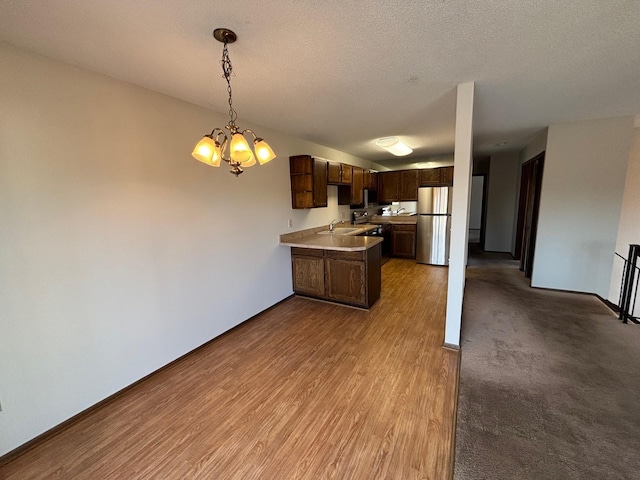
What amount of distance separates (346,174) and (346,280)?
213 cm

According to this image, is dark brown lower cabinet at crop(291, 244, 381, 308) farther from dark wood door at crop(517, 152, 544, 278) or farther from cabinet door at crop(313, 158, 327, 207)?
dark wood door at crop(517, 152, 544, 278)

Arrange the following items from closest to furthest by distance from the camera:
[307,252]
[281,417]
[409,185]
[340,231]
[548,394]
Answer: [281,417] < [548,394] < [307,252] < [340,231] < [409,185]

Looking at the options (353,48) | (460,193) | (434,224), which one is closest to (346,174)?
(434,224)

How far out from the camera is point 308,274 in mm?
4094

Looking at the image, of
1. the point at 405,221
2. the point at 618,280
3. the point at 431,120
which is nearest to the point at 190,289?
the point at 431,120

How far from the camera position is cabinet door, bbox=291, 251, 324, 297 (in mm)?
3982

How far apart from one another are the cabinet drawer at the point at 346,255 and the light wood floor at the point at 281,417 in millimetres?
987

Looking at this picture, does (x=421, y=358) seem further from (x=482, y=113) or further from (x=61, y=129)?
(x=61, y=129)

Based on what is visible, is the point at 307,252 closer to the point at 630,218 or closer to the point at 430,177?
the point at 430,177

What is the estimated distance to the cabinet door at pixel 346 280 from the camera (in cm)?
366

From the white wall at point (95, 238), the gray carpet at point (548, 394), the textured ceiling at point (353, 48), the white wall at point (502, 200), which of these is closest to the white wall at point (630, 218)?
the gray carpet at point (548, 394)

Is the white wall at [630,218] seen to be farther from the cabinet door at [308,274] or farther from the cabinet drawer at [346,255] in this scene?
the cabinet door at [308,274]

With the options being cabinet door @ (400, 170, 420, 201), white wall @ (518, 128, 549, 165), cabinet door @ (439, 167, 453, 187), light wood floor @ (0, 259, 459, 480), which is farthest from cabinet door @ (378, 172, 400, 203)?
light wood floor @ (0, 259, 459, 480)

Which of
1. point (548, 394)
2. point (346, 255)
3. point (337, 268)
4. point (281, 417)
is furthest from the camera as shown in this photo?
point (337, 268)
